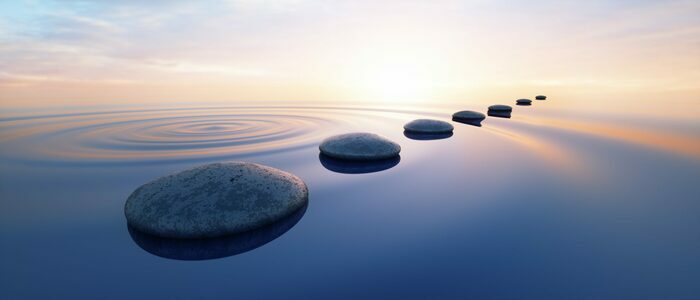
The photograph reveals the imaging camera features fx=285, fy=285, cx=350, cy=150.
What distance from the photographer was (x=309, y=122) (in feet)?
50.6

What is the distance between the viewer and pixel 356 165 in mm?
7770

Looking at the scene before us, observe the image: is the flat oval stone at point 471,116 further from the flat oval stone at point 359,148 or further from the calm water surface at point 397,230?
the flat oval stone at point 359,148

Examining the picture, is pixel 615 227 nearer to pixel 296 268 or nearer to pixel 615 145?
pixel 296 268

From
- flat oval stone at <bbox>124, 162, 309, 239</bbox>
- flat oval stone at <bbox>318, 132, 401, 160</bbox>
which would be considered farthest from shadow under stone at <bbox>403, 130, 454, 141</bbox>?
flat oval stone at <bbox>124, 162, 309, 239</bbox>

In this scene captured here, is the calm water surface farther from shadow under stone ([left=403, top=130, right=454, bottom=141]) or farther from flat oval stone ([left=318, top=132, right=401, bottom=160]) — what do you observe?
shadow under stone ([left=403, top=130, right=454, bottom=141])

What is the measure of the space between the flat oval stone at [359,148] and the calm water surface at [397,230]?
430 mm

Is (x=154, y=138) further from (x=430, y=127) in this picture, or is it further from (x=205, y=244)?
(x=430, y=127)

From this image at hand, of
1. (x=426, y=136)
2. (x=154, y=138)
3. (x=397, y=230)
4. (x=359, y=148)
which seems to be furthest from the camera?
(x=426, y=136)

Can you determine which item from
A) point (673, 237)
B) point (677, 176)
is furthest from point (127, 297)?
point (677, 176)

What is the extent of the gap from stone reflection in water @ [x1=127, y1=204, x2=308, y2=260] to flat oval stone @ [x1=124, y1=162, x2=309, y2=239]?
3.1 inches

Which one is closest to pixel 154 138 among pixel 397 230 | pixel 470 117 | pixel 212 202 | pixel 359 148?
pixel 359 148

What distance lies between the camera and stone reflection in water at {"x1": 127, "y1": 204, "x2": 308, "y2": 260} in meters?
3.77

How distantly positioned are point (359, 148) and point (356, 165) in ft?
1.73

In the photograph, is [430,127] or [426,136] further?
[430,127]
